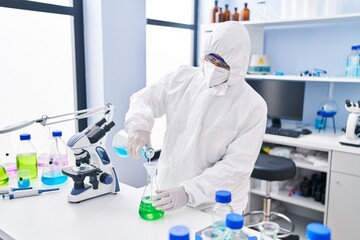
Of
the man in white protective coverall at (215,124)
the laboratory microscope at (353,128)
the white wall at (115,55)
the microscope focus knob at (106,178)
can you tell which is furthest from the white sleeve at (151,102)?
the laboratory microscope at (353,128)

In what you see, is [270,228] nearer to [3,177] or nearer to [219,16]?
[3,177]

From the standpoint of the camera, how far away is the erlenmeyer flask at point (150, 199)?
1195 millimetres

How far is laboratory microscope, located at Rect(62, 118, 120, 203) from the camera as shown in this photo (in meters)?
1.35

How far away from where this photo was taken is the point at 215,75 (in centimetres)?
144

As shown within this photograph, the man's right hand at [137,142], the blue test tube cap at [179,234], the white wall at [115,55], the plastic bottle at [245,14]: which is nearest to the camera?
the blue test tube cap at [179,234]

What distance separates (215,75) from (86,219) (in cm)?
78

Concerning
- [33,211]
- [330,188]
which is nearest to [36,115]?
[33,211]

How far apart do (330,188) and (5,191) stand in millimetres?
2101

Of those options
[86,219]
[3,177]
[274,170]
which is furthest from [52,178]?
[274,170]

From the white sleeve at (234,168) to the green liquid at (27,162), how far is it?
0.79 m

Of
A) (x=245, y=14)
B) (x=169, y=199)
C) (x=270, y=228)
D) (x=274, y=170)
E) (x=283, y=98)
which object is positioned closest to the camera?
(x=270, y=228)

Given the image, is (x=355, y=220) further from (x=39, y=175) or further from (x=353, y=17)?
(x=39, y=175)

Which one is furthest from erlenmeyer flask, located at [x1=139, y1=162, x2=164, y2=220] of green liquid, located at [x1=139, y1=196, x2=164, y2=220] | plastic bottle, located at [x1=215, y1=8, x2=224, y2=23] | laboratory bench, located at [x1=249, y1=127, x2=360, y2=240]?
plastic bottle, located at [x1=215, y1=8, x2=224, y2=23]

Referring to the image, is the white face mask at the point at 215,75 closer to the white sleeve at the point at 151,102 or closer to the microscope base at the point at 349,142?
the white sleeve at the point at 151,102
